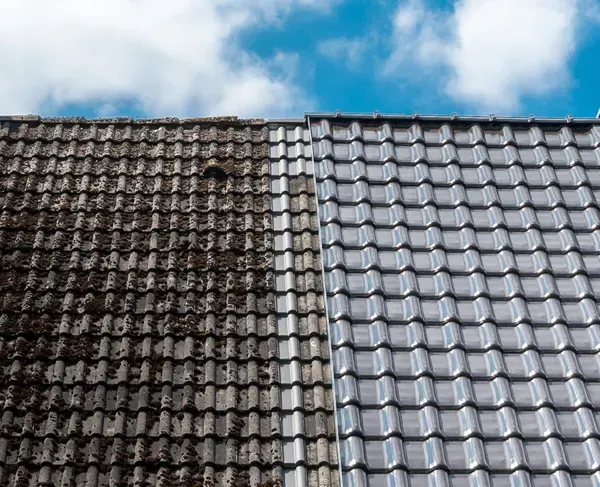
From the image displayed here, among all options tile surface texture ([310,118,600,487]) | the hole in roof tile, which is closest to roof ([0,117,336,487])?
the hole in roof tile

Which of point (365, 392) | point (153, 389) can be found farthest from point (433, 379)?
point (153, 389)

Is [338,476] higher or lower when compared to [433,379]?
lower

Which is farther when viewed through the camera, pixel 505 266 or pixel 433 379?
pixel 505 266

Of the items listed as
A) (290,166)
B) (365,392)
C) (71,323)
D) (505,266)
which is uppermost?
(290,166)

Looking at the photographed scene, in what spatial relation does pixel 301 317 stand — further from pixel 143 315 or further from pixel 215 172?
pixel 215 172

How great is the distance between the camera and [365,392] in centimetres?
702

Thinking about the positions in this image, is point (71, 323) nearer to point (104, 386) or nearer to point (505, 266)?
point (104, 386)

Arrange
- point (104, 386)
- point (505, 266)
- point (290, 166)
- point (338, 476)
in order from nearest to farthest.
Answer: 1. point (338, 476)
2. point (104, 386)
3. point (505, 266)
4. point (290, 166)

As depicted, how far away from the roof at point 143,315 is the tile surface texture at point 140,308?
14 mm

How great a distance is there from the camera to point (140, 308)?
762cm

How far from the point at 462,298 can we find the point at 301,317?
1338mm

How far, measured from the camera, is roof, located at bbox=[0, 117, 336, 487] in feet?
21.2

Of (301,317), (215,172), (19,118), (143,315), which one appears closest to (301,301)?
(301,317)

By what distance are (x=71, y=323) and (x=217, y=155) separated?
9.08ft
